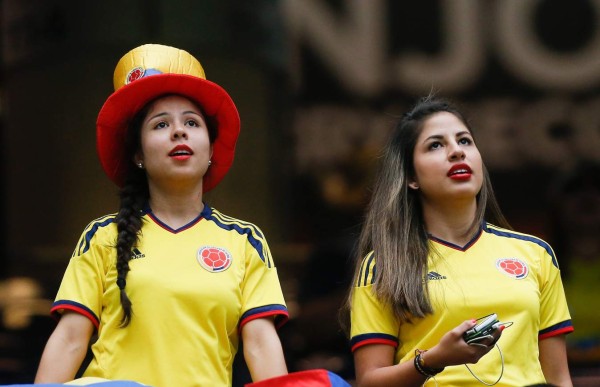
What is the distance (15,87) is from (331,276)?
216 centimetres

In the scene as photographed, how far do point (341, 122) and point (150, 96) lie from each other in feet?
9.35

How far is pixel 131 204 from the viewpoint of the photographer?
503 cm

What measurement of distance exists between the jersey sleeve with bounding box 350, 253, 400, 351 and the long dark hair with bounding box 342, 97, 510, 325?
0.04m

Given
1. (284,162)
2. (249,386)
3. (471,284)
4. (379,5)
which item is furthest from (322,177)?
(249,386)

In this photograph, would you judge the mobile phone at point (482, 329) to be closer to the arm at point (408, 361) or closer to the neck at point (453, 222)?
the arm at point (408, 361)

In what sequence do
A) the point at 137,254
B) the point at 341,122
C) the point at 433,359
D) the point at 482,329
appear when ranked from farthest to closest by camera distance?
the point at 341,122
the point at 137,254
the point at 433,359
the point at 482,329

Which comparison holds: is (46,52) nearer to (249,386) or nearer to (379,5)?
(379,5)

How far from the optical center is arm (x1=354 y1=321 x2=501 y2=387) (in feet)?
14.7

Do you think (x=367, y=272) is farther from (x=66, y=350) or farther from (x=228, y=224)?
(x=66, y=350)

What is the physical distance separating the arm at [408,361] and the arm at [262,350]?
0.33m

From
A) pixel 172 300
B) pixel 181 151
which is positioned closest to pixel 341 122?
pixel 181 151

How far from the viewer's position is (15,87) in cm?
797

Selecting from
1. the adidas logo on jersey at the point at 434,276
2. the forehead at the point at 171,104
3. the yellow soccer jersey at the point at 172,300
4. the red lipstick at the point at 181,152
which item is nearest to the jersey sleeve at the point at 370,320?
the adidas logo on jersey at the point at 434,276

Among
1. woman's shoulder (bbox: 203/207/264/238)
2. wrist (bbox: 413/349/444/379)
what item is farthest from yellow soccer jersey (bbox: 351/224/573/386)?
woman's shoulder (bbox: 203/207/264/238)
